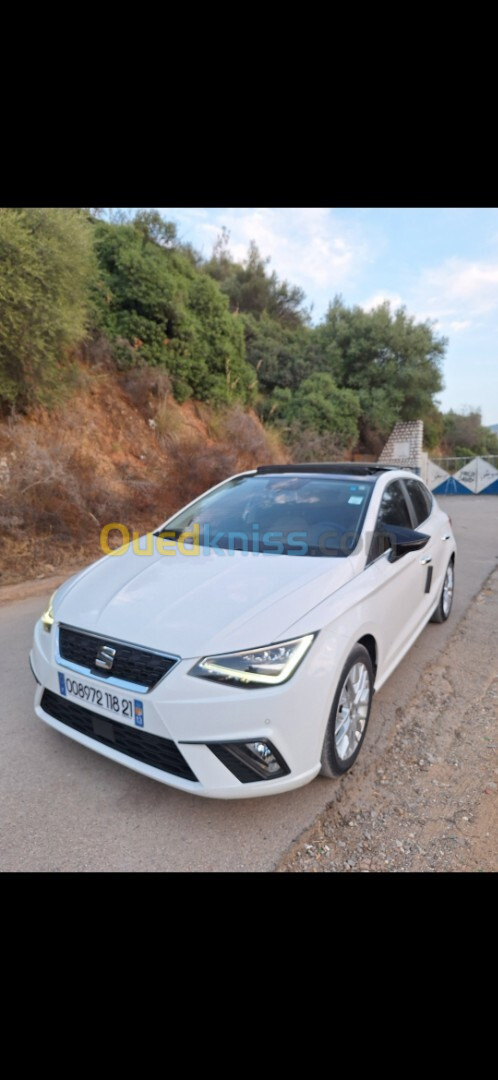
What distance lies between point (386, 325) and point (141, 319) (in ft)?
45.8

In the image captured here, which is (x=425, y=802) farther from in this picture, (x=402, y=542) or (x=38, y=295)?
(x=38, y=295)

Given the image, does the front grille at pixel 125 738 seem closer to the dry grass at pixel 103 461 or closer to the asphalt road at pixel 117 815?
the asphalt road at pixel 117 815

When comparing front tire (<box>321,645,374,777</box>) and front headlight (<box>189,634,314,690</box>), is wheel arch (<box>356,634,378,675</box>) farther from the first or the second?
front headlight (<box>189,634,314,690</box>)

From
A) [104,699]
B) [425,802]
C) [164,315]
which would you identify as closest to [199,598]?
[104,699]

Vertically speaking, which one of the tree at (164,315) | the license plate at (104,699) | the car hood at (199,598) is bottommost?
the license plate at (104,699)

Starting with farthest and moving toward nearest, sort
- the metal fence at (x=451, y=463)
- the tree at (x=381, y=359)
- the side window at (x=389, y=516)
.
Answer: the metal fence at (x=451, y=463) → the tree at (x=381, y=359) → the side window at (x=389, y=516)

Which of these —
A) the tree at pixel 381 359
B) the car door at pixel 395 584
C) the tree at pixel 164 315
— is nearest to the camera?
the car door at pixel 395 584

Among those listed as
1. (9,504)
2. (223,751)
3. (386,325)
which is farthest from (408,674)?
(386,325)

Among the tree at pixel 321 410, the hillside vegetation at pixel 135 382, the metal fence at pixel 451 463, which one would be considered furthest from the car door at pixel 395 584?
the metal fence at pixel 451 463

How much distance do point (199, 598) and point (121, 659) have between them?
1.45 feet

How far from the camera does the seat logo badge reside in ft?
6.90

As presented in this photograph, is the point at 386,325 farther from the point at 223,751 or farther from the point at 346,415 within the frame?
the point at 223,751

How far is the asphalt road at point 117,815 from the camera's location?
1.94 m

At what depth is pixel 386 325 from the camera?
69.9 feet
